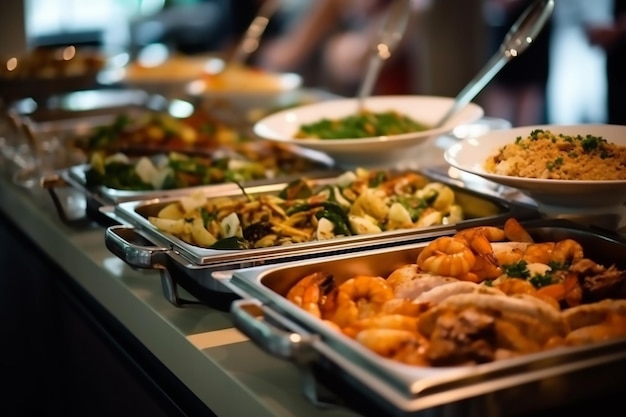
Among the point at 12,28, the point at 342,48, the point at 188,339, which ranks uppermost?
the point at 12,28

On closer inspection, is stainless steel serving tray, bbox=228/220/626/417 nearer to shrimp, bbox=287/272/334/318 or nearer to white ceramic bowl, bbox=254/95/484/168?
shrimp, bbox=287/272/334/318

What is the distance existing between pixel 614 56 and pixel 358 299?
223cm

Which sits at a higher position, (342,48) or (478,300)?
(478,300)

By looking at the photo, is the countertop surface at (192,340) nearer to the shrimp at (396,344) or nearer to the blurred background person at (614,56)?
the shrimp at (396,344)

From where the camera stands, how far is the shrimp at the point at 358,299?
103cm

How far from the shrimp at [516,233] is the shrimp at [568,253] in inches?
3.9

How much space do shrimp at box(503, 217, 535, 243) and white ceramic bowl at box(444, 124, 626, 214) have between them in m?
0.06

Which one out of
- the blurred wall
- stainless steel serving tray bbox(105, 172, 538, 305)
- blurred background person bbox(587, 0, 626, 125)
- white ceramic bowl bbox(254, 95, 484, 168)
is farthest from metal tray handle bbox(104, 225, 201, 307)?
the blurred wall

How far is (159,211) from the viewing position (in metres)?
1.58

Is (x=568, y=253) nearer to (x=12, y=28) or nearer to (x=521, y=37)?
(x=521, y=37)

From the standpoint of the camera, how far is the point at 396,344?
2.94 ft

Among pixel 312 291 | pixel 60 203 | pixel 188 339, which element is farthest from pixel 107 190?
pixel 312 291

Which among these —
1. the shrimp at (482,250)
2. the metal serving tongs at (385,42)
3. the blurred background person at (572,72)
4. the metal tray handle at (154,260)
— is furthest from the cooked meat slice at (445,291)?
the blurred background person at (572,72)

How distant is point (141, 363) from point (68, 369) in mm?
514
